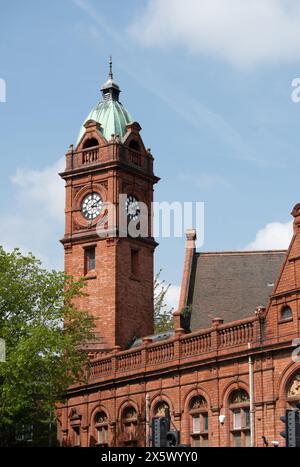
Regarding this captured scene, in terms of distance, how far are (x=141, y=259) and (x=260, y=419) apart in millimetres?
24812

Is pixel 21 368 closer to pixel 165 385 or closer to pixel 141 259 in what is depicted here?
pixel 165 385

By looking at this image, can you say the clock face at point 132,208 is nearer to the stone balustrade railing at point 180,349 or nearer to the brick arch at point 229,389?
the stone balustrade railing at point 180,349

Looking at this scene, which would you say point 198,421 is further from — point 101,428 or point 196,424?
point 101,428

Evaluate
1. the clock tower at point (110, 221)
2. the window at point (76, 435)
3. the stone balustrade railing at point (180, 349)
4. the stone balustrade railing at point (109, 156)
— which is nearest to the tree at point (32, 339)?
the stone balustrade railing at point (180, 349)

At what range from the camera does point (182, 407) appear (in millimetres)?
49906

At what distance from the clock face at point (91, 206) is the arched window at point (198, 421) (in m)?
20.8

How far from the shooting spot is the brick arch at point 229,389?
45.8 metres

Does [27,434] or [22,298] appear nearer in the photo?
[22,298]

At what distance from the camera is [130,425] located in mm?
54250

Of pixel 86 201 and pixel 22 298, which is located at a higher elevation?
pixel 86 201

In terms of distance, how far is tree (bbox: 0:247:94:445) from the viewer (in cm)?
4625

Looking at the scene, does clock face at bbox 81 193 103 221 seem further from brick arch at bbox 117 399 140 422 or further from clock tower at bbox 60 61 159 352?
brick arch at bbox 117 399 140 422

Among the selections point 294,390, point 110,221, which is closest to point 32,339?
point 294,390
